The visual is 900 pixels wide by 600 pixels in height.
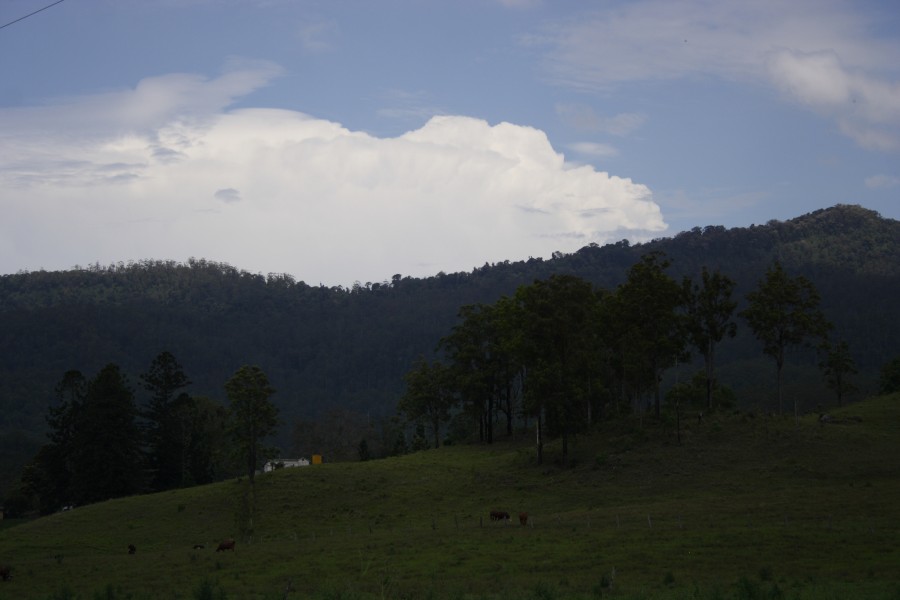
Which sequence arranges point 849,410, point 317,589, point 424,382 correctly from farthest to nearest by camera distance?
point 424,382, point 849,410, point 317,589

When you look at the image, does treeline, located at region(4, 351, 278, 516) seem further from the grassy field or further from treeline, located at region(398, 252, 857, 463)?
treeline, located at region(398, 252, 857, 463)

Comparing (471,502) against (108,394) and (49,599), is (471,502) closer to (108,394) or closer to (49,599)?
(49,599)

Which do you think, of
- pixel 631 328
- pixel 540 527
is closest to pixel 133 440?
pixel 631 328

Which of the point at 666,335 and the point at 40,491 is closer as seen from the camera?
the point at 666,335

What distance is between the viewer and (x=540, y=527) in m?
48.0

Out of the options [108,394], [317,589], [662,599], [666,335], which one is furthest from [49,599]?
[108,394]

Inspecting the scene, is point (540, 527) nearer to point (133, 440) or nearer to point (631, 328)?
point (631, 328)

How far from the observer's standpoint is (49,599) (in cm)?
2961

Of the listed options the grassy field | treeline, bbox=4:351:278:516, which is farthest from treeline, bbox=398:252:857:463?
treeline, bbox=4:351:278:516

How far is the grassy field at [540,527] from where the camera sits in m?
33.3

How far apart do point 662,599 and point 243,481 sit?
5146cm

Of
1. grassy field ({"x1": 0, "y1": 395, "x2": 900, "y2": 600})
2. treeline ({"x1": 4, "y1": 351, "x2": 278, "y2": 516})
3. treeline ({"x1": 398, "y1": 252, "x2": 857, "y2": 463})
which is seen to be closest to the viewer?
grassy field ({"x1": 0, "y1": 395, "x2": 900, "y2": 600})

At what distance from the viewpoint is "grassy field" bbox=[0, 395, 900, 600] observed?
33.3m

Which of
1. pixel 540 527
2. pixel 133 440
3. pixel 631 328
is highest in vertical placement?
pixel 631 328
